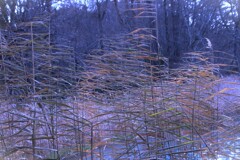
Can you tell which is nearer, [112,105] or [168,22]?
[112,105]

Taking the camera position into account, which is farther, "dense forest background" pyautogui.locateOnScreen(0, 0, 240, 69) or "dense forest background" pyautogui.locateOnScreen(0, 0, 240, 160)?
"dense forest background" pyautogui.locateOnScreen(0, 0, 240, 69)

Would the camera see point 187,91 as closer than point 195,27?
Yes

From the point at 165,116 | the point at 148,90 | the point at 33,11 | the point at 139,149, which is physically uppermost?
the point at 33,11

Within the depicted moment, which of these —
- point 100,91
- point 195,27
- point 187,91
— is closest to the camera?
point 187,91

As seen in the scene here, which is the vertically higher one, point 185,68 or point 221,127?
point 185,68

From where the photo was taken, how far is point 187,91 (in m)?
4.39

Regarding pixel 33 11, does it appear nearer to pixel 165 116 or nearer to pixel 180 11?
pixel 180 11

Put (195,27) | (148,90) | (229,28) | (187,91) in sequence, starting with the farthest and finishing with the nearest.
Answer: (229,28), (195,27), (187,91), (148,90)

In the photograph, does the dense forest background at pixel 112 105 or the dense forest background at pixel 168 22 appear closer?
A: the dense forest background at pixel 112 105

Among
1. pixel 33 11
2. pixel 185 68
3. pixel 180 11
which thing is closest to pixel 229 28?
pixel 180 11

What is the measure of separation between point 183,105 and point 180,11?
19.2 metres

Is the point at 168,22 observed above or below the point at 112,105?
above

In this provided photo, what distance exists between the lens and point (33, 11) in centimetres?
1502

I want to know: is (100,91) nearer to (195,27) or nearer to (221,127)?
(221,127)
